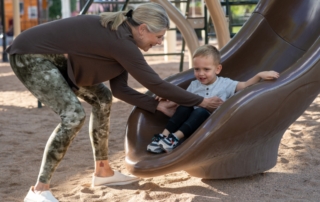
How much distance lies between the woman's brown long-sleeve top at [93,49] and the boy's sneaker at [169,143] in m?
0.22

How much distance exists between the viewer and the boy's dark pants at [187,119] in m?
3.02

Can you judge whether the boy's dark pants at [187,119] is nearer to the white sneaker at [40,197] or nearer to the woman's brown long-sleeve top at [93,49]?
the woman's brown long-sleeve top at [93,49]

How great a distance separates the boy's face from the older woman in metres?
0.36

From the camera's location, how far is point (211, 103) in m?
2.96

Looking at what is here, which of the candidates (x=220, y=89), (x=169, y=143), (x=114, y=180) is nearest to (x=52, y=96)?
(x=169, y=143)

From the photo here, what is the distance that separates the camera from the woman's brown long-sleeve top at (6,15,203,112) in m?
2.70

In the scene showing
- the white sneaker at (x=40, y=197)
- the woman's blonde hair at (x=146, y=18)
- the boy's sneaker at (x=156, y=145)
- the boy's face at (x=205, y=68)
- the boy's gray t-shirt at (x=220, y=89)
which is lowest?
the white sneaker at (x=40, y=197)

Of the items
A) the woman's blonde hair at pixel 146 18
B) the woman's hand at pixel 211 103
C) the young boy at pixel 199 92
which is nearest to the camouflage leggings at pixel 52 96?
the woman's blonde hair at pixel 146 18

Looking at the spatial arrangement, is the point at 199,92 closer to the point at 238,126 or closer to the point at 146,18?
the point at 238,126

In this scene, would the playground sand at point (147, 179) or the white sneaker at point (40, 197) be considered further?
the playground sand at point (147, 179)

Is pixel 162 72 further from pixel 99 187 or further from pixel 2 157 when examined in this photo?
pixel 99 187

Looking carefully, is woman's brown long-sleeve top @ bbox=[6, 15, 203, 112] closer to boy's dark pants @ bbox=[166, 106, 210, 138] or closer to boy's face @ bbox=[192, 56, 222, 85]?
boy's dark pants @ bbox=[166, 106, 210, 138]

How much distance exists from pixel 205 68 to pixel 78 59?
2.69 ft

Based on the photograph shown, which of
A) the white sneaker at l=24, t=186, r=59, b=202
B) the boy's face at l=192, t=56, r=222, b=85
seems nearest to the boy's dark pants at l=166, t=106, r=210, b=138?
the boy's face at l=192, t=56, r=222, b=85
